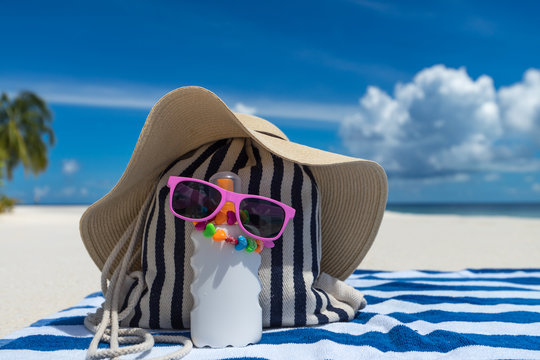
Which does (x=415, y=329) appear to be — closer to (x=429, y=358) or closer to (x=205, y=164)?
(x=429, y=358)

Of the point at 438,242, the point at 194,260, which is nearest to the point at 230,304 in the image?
the point at 194,260

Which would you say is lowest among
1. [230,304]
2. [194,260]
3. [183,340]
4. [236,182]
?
[183,340]

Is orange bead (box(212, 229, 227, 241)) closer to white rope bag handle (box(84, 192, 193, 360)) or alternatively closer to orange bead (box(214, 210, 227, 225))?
orange bead (box(214, 210, 227, 225))

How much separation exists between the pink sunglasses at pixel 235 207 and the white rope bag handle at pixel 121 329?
0.32 m

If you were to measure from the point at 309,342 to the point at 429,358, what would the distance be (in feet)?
1.29

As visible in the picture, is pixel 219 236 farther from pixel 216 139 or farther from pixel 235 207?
pixel 216 139

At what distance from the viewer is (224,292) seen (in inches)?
55.8

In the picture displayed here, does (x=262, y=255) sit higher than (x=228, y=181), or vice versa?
(x=228, y=181)

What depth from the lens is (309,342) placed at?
1523 mm

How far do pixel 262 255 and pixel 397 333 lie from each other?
57 centimetres

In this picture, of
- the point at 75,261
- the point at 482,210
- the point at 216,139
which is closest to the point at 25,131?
the point at 75,261

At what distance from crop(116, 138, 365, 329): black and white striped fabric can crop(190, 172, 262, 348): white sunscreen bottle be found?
0.52 feet

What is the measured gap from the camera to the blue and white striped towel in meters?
1.42

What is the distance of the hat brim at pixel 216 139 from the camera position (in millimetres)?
1557
